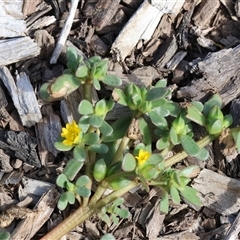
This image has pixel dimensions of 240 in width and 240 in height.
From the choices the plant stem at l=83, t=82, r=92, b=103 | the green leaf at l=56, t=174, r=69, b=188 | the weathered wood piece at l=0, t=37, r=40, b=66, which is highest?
the plant stem at l=83, t=82, r=92, b=103

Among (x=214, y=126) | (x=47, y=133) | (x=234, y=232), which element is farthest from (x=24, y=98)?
(x=234, y=232)

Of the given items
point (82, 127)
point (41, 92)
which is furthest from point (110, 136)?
point (41, 92)

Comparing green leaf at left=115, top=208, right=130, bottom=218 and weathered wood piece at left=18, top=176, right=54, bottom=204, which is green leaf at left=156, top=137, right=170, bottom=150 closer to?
green leaf at left=115, top=208, right=130, bottom=218

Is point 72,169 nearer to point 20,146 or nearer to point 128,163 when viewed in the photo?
point 128,163

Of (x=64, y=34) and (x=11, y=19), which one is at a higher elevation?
(x=64, y=34)

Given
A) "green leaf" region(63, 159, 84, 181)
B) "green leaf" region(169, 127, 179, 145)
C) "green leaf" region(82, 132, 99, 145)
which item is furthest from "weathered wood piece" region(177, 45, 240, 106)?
"green leaf" region(63, 159, 84, 181)

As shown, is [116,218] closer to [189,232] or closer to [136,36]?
[189,232]

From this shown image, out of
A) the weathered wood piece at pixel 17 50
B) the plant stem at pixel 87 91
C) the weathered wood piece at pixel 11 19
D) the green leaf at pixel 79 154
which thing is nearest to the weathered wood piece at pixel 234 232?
the green leaf at pixel 79 154
